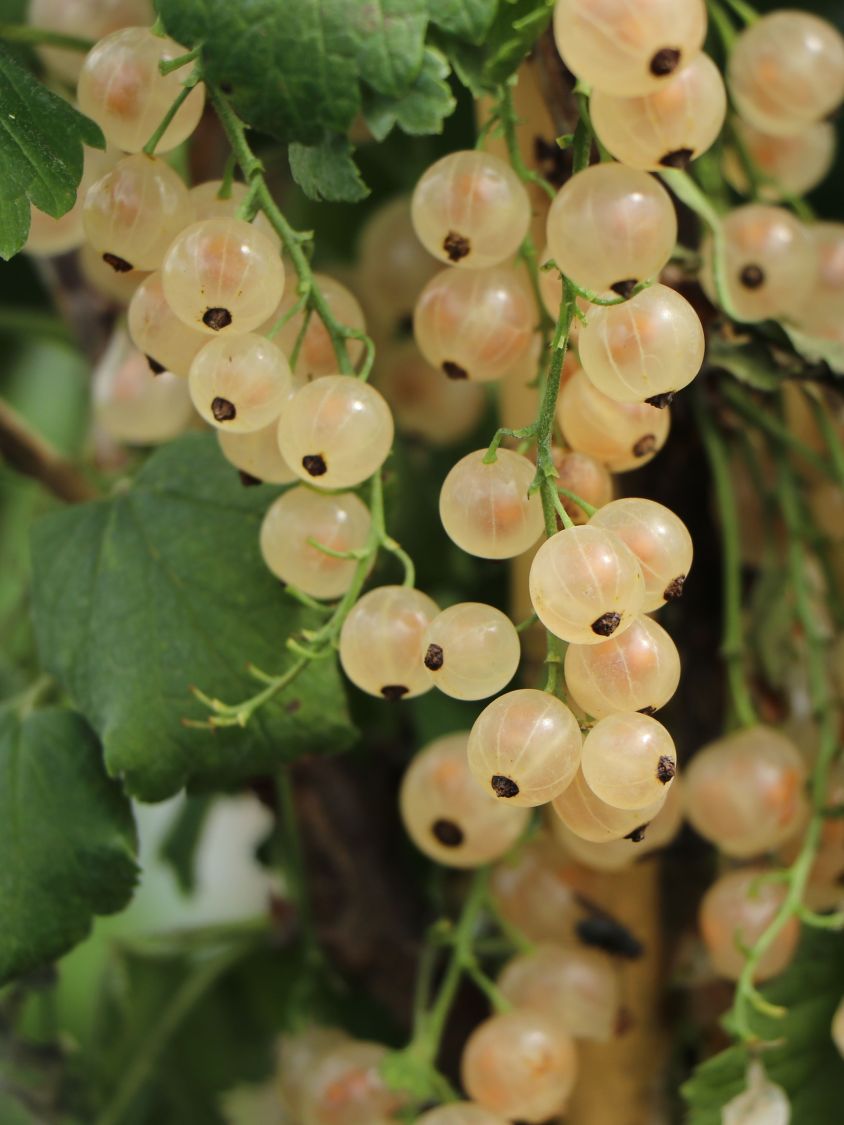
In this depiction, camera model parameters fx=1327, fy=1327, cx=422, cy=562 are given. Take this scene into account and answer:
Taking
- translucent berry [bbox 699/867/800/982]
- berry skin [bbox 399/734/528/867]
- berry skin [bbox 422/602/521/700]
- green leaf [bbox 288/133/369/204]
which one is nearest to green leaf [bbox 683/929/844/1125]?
translucent berry [bbox 699/867/800/982]

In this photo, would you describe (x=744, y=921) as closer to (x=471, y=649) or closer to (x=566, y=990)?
(x=566, y=990)

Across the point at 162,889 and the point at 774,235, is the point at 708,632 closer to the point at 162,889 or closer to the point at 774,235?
the point at 774,235

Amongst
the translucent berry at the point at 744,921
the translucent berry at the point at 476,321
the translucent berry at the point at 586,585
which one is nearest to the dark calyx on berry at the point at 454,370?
the translucent berry at the point at 476,321

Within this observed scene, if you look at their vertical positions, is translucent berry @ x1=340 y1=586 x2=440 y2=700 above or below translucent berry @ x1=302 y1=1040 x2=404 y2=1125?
above

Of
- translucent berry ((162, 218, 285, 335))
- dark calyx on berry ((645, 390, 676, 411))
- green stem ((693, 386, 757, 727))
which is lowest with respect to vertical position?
green stem ((693, 386, 757, 727))

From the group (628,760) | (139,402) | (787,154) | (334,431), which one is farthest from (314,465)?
(787,154)

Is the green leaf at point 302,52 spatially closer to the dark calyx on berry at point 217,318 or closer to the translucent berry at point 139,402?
the dark calyx on berry at point 217,318

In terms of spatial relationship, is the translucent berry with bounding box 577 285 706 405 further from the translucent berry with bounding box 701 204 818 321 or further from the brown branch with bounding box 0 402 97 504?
the brown branch with bounding box 0 402 97 504

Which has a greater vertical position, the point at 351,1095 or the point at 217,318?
the point at 217,318
